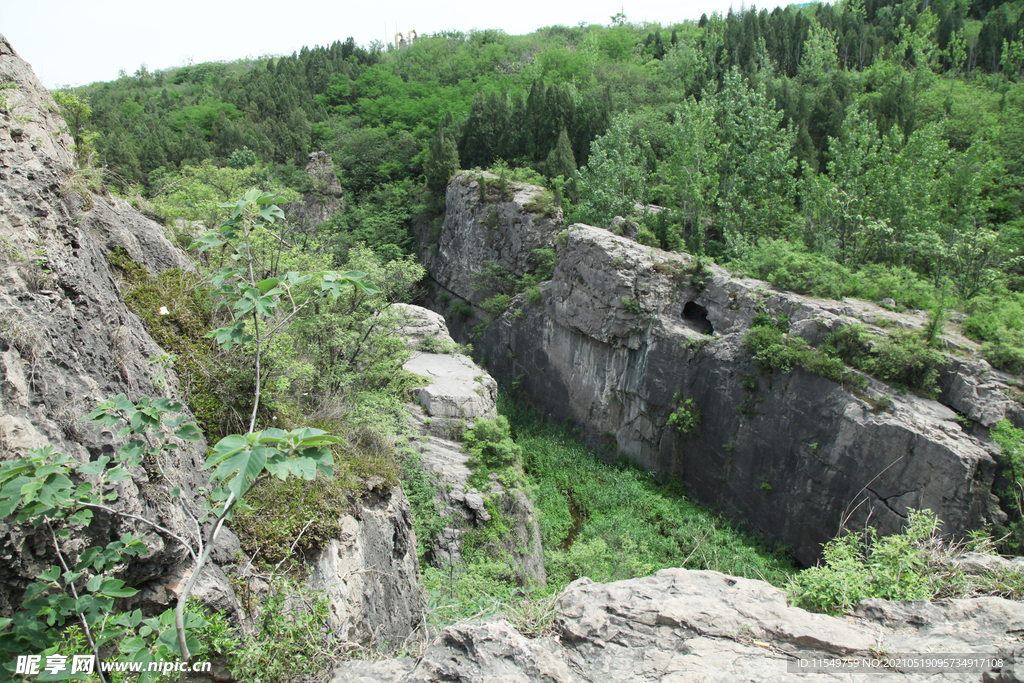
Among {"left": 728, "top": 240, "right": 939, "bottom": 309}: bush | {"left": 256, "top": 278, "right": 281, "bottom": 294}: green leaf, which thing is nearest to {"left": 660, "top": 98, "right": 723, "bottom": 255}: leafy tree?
{"left": 728, "top": 240, "right": 939, "bottom": 309}: bush

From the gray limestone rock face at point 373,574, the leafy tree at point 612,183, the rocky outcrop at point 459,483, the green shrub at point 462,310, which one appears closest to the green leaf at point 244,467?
the gray limestone rock face at point 373,574

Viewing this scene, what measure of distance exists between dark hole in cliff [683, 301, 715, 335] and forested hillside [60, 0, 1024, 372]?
1.72 meters

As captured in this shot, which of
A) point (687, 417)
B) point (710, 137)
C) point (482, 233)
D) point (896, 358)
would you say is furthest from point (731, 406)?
point (482, 233)

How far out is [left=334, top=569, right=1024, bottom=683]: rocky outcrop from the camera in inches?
126

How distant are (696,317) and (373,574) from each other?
14387 mm

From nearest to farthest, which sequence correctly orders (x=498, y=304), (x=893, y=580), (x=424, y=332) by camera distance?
(x=893, y=580)
(x=424, y=332)
(x=498, y=304)

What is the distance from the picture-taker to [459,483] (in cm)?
1303

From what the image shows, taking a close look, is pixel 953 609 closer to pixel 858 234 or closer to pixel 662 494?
pixel 662 494

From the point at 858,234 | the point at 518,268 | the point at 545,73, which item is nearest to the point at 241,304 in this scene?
the point at 858,234

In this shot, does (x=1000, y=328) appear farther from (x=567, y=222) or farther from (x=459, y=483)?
(x=567, y=222)

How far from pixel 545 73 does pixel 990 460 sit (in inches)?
1776

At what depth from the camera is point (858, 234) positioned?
56.7 feet

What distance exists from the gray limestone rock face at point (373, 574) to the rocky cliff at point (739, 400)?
973cm

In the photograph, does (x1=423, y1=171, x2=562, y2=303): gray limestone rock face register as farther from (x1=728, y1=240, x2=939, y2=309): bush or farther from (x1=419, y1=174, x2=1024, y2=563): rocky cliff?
(x1=728, y1=240, x2=939, y2=309): bush
